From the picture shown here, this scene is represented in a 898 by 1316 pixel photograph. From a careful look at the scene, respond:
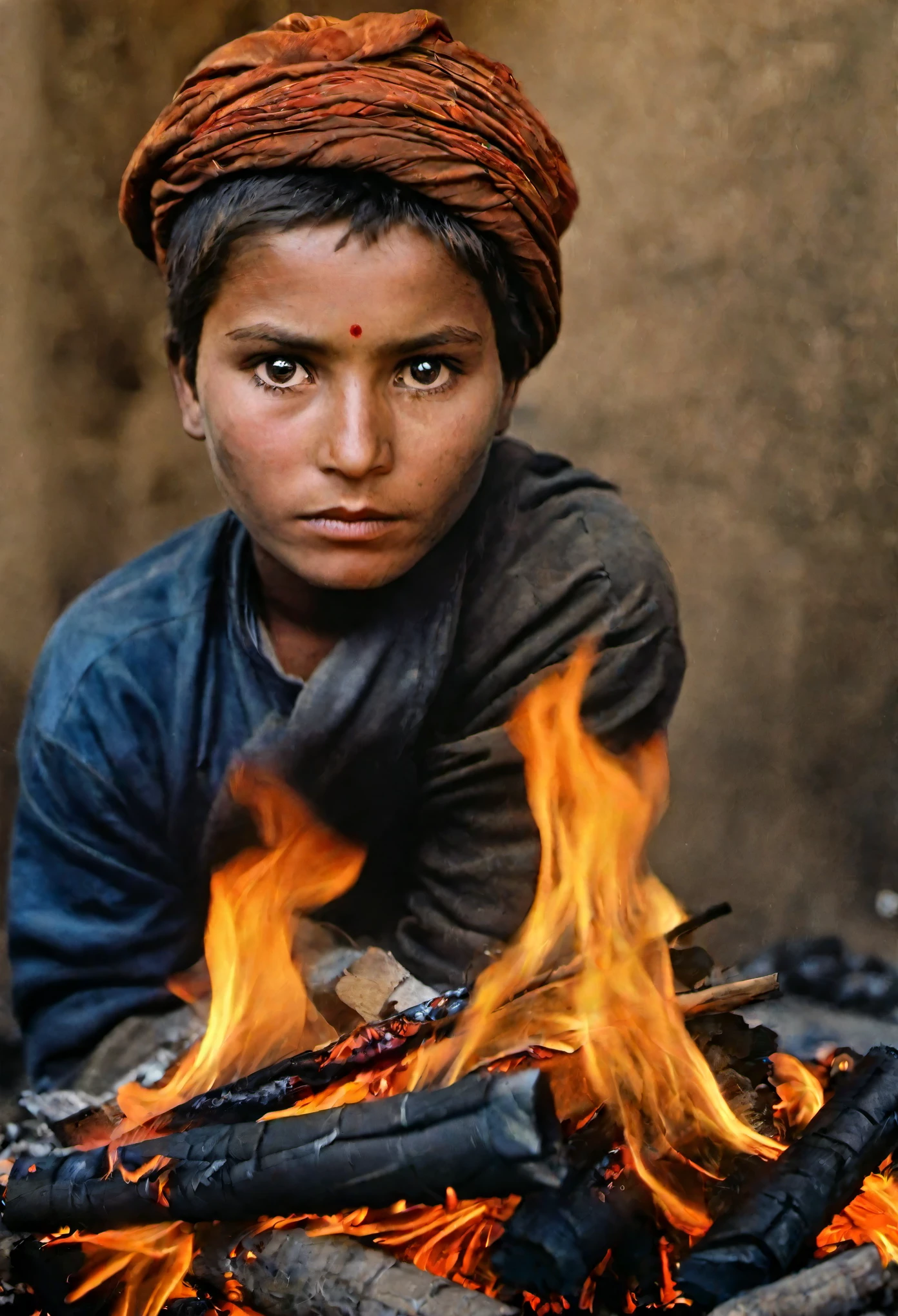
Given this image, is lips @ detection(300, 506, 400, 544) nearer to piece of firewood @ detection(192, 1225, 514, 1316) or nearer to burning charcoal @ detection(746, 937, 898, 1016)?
piece of firewood @ detection(192, 1225, 514, 1316)

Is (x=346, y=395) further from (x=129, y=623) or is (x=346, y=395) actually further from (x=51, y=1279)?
(x=51, y=1279)

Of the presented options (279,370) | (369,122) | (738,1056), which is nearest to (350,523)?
(279,370)

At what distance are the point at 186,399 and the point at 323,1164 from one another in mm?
1653

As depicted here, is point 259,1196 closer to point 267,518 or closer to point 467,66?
point 267,518

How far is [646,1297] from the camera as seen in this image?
197 cm

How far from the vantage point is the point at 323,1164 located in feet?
6.32

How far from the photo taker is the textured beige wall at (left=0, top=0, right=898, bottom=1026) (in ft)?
9.75

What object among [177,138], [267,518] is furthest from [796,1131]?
[177,138]

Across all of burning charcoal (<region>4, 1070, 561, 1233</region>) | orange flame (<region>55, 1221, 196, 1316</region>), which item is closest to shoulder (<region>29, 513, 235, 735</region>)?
burning charcoal (<region>4, 1070, 561, 1233</region>)

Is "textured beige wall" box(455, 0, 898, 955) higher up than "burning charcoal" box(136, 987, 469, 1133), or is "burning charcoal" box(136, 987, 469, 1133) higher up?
"textured beige wall" box(455, 0, 898, 955)

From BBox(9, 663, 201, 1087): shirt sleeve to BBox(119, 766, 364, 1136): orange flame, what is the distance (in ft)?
0.54

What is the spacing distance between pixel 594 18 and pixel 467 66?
1.93 feet

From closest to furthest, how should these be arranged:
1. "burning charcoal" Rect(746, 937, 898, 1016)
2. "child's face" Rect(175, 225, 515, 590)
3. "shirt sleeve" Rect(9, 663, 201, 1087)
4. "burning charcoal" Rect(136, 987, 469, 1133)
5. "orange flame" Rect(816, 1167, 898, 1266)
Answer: "orange flame" Rect(816, 1167, 898, 1266)
"burning charcoal" Rect(136, 987, 469, 1133)
"child's face" Rect(175, 225, 515, 590)
"shirt sleeve" Rect(9, 663, 201, 1087)
"burning charcoal" Rect(746, 937, 898, 1016)

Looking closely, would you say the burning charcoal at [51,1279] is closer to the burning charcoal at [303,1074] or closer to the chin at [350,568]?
the burning charcoal at [303,1074]
